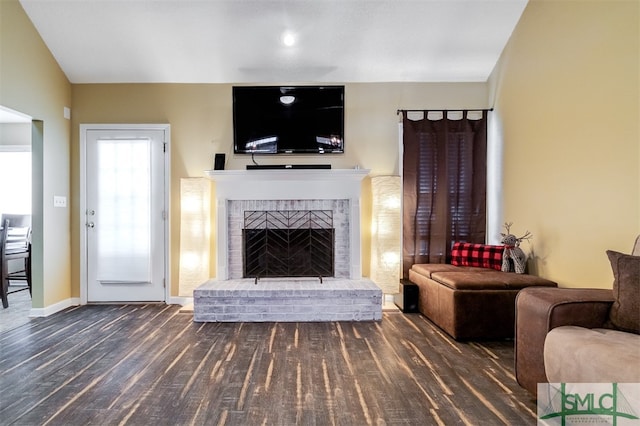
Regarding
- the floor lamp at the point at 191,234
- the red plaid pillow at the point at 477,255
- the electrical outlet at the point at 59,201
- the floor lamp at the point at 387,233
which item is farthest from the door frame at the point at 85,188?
the red plaid pillow at the point at 477,255

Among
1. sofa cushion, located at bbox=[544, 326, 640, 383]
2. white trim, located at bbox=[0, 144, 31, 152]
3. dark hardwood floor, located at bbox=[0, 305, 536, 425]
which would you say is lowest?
dark hardwood floor, located at bbox=[0, 305, 536, 425]

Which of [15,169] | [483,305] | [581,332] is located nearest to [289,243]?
[483,305]

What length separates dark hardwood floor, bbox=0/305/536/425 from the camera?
1.74m

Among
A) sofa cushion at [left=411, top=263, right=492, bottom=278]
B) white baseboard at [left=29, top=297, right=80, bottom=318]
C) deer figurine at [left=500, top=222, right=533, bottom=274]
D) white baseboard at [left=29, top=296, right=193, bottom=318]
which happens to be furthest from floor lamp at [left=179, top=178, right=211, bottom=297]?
deer figurine at [left=500, top=222, right=533, bottom=274]

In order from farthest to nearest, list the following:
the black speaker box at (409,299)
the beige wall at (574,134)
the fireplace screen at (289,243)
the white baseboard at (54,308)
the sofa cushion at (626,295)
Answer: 1. the fireplace screen at (289,243)
2. the black speaker box at (409,299)
3. the white baseboard at (54,308)
4. the beige wall at (574,134)
5. the sofa cushion at (626,295)

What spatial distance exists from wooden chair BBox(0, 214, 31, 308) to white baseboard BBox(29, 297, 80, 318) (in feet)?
2.13

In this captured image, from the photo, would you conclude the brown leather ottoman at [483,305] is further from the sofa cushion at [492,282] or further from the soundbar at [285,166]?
the soundbar at [285,166]

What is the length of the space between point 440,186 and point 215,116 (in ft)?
9.08

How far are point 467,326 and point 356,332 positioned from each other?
3.06 feet

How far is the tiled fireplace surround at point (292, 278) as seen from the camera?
3322mm

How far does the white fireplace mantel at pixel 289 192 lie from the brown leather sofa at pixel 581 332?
2031 millimetres

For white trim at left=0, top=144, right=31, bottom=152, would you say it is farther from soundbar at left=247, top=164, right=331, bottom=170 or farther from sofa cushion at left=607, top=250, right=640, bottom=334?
sofa cushion at left=607, top=250, right=640, bottom=334

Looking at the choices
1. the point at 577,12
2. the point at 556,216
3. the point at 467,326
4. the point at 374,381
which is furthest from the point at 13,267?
the point at 577,12

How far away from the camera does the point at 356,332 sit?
300 centimetres
